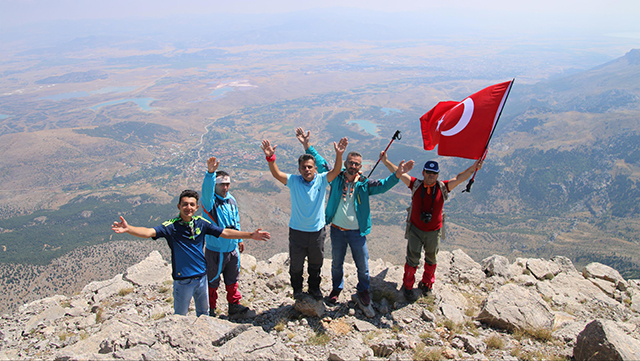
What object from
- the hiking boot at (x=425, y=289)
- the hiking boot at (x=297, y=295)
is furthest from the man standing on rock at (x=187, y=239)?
the hiking boot at (x=425, y=289)

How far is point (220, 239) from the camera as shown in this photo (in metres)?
6.82

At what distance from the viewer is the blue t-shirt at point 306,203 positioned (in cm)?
625

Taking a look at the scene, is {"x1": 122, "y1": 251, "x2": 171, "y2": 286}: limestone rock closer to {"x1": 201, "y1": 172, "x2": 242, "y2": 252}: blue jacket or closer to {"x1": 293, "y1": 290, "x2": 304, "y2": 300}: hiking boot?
{"x1": 201, "y1": 172, "x2": 242, "y2": 252}: blue jacket

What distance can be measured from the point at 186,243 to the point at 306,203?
239 cm

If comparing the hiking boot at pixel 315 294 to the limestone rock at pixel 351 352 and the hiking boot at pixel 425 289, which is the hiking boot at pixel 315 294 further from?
the hiking boot at pixel 425 289

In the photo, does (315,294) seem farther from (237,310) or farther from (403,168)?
(403,168)

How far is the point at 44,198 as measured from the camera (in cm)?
13475

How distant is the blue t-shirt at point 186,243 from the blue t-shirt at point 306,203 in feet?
5.05

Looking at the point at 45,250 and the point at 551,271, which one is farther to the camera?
the point at 45,250

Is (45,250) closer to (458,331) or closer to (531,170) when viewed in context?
(458,331)

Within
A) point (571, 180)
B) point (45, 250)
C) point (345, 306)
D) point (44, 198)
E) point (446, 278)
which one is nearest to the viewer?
point (345, 306)

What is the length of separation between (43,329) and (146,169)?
190490mm

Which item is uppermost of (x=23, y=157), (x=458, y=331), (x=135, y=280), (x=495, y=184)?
(x=458, y=331)

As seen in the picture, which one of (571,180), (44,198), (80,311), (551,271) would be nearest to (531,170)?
(571,180)
